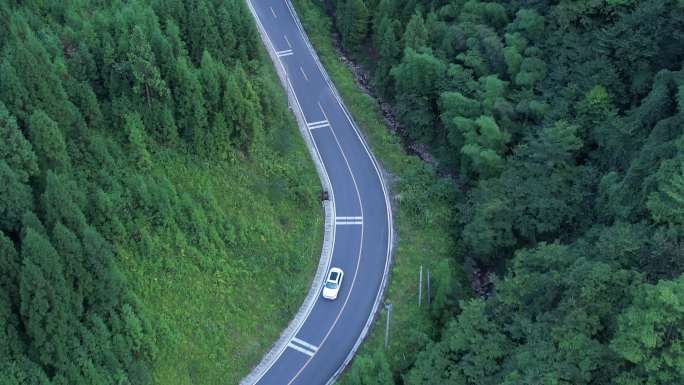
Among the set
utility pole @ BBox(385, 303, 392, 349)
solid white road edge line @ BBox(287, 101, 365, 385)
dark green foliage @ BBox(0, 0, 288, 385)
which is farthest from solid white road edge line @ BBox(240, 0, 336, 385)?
utility pole @ BBox(385, 303, 392, 349)

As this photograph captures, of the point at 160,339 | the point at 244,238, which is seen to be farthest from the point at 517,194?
the point at 160,339

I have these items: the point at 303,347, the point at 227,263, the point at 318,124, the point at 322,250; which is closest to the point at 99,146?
the point at 227,263

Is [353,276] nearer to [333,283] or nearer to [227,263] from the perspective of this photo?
[333,283]

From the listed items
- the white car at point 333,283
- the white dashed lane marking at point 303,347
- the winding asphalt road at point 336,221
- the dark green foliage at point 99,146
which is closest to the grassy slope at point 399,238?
the winding asphalt road at point 336,221

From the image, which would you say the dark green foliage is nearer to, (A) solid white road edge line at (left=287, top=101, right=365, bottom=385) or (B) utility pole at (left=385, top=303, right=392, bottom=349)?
(A) solid white road edge line at (left=287, top=101, right=365, bottom=385)

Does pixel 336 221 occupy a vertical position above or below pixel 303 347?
above

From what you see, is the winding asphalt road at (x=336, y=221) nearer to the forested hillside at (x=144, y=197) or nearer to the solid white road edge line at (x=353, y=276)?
the solid white road edge line at (x=353, y=276)
